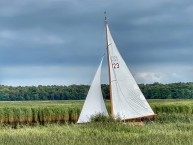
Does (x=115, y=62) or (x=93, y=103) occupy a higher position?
(x=115, y=62)

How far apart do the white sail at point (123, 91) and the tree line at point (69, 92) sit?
6138 cm

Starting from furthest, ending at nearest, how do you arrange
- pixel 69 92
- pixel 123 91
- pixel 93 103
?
pixel 69 92, pixel 123 91, pixel 93 103

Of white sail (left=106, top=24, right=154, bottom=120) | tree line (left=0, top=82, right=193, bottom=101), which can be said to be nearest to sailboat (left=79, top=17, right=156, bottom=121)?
white sail (left=106, top=24, right=154, bottom=120)

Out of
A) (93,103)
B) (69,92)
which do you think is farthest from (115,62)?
(69,92)

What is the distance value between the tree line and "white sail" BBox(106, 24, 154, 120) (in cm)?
6138

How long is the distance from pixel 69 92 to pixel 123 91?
71.6 metres

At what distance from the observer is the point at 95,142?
49.8 feet

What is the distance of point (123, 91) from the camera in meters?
28.8

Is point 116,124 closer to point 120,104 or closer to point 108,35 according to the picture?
point 120,104

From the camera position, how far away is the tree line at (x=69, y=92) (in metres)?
94.8

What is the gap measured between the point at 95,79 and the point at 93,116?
279 cm

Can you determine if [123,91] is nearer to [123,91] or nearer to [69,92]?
[123,91]

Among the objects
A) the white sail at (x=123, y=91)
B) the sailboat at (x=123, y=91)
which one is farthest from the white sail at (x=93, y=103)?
the white sail at (x=123, y=91)

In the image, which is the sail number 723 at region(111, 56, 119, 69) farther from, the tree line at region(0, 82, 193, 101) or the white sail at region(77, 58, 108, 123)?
the tree line at region(0, 82, 193, 101)
